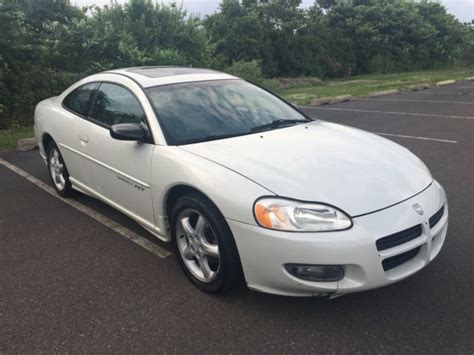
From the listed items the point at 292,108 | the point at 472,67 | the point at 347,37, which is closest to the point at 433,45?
the point at 472,67

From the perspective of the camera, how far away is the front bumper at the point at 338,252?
7.93 feet

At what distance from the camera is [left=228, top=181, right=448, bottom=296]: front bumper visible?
2418 millimetres

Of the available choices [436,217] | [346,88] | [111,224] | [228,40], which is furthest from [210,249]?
[228,40]

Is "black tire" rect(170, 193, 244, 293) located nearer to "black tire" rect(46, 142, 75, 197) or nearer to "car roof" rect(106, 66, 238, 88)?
"car roof" rect(106, 66, 238, 88)

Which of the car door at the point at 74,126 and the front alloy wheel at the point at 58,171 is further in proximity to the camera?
the front alloy wheel at the point at 58,171

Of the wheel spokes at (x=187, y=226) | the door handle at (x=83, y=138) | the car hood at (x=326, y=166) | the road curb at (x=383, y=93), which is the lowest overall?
the road curb at (x=383, y=93)

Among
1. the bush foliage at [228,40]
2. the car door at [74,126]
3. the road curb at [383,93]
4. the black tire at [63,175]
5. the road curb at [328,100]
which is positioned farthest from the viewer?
the road curb at [383,93]

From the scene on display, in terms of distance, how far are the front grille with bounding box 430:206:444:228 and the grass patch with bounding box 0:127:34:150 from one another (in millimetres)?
7336

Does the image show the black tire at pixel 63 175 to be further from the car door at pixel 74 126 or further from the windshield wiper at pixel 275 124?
the windshield wiper at pixel 275 124

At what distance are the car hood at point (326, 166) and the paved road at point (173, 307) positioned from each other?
0.69m

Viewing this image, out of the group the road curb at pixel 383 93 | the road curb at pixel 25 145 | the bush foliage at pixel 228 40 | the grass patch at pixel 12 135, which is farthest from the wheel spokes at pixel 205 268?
the road curb at pixel 383 93

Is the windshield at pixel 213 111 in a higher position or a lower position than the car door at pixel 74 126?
higher

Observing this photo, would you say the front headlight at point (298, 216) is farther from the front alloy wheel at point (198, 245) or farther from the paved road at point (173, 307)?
the paved road at point (173, 307)

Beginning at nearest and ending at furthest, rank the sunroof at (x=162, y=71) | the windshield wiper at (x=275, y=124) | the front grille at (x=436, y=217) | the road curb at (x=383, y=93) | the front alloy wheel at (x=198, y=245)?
the front grille at (x=436, y=217)
the front alloy wheel at (x=198, y=245)
the windshield wiper at (x=275, y=124)
the sunroof at (x=162, y=71)
the road curb at (x=383, y=93)
